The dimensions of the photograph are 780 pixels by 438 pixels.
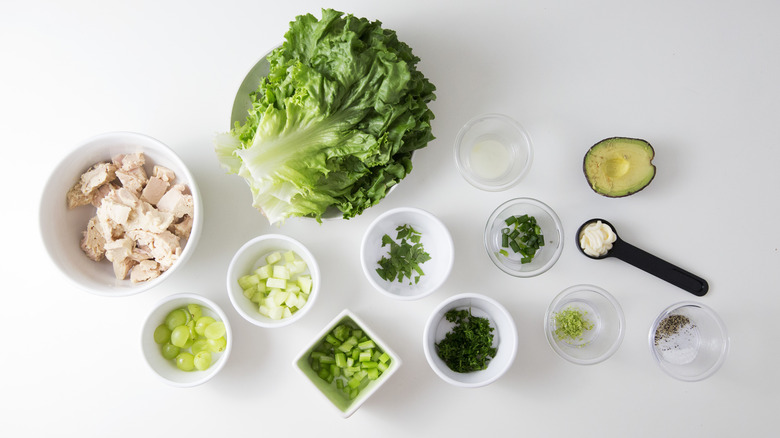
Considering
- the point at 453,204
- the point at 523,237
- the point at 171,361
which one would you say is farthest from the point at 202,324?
the point at 523,237

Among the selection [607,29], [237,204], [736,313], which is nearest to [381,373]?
[237,204]

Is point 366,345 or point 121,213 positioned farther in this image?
point 366,345

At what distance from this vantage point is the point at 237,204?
1.80 m

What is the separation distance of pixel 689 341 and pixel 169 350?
1.90 m

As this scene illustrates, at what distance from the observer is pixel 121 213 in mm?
1617

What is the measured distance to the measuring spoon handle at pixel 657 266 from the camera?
176 centimetres

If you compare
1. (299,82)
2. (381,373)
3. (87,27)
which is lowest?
(381,373)

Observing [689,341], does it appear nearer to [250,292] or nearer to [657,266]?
[657,266]

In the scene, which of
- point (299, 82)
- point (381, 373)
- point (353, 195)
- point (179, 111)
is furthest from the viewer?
point (179, 111)

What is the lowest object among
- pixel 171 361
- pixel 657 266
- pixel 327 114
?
pixel 171 361

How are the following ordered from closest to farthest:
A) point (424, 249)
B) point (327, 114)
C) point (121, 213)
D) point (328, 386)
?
point (327, 114), point (121, 213), point (328, 386), point (424, 249)

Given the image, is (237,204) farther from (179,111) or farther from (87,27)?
(87,27)

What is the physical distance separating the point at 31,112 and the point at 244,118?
889 millimetres

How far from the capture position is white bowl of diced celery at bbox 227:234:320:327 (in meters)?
1.66
